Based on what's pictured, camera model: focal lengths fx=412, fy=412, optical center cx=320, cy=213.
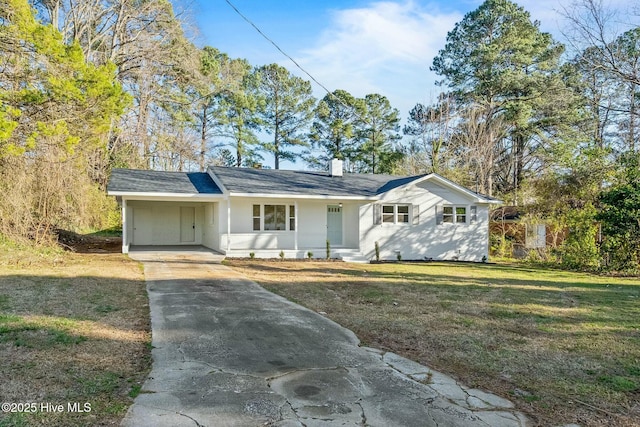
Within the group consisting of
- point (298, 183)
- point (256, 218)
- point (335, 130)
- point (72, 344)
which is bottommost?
point (72, 344)

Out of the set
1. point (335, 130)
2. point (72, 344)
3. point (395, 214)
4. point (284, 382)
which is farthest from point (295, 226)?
point (335, 130)

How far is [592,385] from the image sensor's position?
4047 mm

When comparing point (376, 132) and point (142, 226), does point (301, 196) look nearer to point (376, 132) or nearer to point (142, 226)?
point (142, 226)

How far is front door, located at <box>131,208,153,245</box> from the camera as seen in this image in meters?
19.1

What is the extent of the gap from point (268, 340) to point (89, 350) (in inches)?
78.7

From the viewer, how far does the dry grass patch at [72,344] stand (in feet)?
10.8

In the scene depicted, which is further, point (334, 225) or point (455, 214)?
point (455, 214)

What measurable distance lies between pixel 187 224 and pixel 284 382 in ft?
Result: 56.8

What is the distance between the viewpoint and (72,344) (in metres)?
4.69

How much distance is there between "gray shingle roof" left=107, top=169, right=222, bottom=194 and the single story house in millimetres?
36

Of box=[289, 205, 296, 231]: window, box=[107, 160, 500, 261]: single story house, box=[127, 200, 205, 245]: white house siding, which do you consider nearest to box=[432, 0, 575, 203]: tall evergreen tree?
box=[107, 160, 500, 261]: single story house

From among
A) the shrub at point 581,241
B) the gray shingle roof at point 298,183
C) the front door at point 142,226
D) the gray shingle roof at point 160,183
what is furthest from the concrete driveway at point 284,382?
the front door at point 142,226

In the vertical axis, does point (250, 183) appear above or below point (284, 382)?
above

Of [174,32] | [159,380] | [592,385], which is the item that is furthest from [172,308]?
[174,32]
